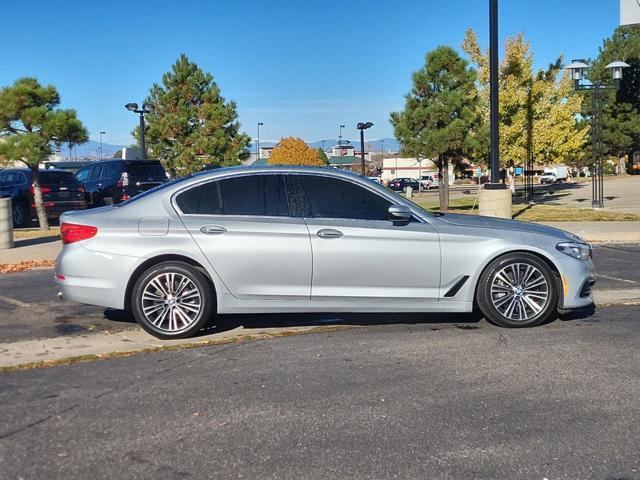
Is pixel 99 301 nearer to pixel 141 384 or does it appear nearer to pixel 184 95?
pixel 141 384

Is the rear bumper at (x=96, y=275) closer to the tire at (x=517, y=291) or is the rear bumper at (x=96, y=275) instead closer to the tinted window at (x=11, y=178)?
the tire at (x=517, y=291)

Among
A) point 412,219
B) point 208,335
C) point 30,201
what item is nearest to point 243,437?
point 208,335

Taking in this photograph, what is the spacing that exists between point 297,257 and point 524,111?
69.0 ft

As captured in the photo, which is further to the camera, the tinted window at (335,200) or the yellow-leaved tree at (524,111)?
the yellow-leaved tree at (524,111)

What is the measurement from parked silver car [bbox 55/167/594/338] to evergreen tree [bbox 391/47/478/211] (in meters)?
16.7

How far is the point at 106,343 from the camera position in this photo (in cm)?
653

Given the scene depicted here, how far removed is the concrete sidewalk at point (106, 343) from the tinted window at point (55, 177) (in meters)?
13.8

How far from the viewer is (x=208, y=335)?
A: 678 cm

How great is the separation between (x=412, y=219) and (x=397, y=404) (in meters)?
2.41

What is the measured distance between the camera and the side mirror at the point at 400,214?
6.58 meters

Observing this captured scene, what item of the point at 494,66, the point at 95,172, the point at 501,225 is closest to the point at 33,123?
the point at 95,172

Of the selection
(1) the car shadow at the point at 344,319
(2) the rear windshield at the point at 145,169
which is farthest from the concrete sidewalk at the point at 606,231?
(2) the rear windshield at the point at 145,169

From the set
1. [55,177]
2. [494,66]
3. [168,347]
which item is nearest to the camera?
[168,347]

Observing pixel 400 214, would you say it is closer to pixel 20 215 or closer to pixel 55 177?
pixel 55 177
